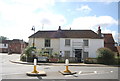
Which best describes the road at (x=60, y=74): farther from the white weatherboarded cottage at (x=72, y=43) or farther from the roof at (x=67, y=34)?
the roof at (x=67, y=34)

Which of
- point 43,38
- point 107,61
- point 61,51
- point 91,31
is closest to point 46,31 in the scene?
point 43,38

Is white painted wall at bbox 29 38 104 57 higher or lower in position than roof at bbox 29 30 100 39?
lower

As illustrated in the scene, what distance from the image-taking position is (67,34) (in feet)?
131

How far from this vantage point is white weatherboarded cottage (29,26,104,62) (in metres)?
38.0

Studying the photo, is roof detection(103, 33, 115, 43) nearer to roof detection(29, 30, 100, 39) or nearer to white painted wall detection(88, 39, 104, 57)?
roof detection(29, 30, 100, 39)

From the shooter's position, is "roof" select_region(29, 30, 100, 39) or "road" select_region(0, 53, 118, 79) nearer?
"road" select_region(0, 53, 118, 79)

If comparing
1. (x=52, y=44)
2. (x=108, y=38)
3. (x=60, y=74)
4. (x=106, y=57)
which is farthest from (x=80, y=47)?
(x=60, y=74)

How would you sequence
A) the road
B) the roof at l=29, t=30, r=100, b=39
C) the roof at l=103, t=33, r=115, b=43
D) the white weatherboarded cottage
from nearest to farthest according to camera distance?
the road
the white weatherboarded cottage
the roof at l=29, t=30, r=100, b=39
the roof at l=103, t=33, r=115, b=43

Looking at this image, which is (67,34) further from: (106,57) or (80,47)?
(106,57)

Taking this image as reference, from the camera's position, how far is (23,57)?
33625mm

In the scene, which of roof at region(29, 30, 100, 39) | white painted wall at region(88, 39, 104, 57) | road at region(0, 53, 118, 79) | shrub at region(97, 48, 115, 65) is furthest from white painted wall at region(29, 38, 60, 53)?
road at region(0, 53, 118, 79)

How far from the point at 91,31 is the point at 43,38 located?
1012 centimetres

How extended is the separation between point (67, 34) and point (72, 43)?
259 cm

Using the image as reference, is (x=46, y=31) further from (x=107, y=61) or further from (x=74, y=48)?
(x=107, y=61)
